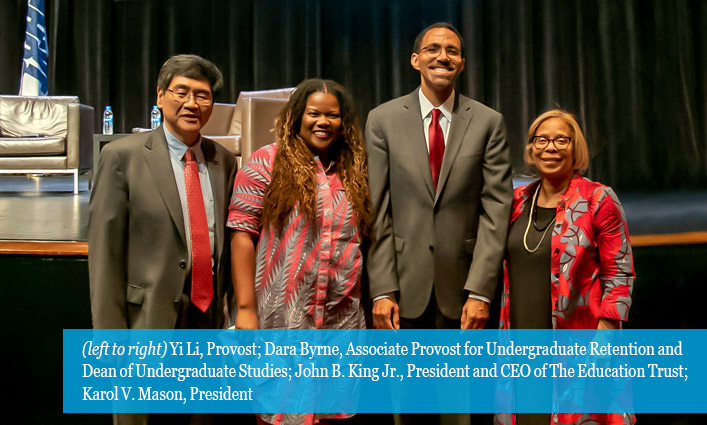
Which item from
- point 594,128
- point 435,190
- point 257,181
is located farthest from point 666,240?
point 594,128

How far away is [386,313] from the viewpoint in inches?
68.4

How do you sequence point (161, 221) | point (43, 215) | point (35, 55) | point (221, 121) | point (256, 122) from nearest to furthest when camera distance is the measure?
1. point (161, 221)
2. point (43, 215)
3. point (256, 122)
4. point (221, 121)
5. point (35, 55)

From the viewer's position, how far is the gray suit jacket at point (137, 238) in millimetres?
1669

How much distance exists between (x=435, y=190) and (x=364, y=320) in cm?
44

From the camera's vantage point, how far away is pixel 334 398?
5.76 ft

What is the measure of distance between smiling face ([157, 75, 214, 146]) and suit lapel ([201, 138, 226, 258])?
0.09 metres

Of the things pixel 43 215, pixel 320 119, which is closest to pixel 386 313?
pixel 320 119

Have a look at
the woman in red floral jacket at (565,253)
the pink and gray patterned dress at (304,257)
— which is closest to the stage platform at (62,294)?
the woman in red floral jacket at (565,253)

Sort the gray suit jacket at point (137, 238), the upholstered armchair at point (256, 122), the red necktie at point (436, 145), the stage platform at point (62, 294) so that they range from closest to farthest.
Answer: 1. the gray suit jacket at point (137, 238)
2. the red necktie at point (436, 145)
3. the stage platform at point (62, 294)
4. the upholstered armchair at point (256, 122)

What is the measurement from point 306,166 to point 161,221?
434 millimetres

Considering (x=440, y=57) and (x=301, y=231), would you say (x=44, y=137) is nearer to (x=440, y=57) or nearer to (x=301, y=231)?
(x=301, y=231)

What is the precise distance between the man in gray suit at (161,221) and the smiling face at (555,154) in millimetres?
988

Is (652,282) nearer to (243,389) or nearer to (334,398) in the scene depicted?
(334,398)

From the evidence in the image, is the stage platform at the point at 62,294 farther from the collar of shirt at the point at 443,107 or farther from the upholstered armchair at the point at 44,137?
the upholstered armchair at the point at 44,137
